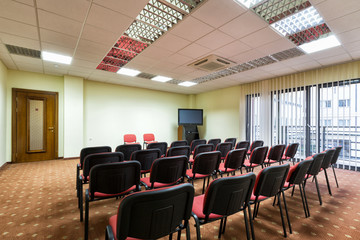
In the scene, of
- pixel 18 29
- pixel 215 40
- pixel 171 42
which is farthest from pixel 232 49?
pixel 18 29

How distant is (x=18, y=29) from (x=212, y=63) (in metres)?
3.96

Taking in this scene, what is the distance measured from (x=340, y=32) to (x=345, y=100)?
7.82ft

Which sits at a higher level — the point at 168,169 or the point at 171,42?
the point at 171,42

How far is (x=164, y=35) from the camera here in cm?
322

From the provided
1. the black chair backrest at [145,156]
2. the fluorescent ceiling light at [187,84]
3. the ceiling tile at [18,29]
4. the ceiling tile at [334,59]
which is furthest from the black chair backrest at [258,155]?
the ceiling tile at [18,29]

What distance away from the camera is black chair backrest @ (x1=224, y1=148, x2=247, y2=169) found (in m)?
2.88

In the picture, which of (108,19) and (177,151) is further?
(177,151)

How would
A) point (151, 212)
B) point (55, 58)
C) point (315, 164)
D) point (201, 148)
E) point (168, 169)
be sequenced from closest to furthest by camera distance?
point (151, 212)
point (168, 169)
point (315, 164)
point (201, 148)
point (55, 58)

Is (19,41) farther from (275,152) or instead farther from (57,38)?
(275,152)

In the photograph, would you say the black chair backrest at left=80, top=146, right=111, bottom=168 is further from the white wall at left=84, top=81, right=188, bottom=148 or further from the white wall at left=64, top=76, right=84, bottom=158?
the white wall at left=84, top=81, right=188, bottom=148

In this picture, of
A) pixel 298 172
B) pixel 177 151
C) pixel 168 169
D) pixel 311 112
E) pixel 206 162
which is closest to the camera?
pixel 298 172

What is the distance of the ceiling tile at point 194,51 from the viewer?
3.64 meters

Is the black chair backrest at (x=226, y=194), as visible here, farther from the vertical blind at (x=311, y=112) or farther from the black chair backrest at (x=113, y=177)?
the vertical blind at (x=311, y=112)

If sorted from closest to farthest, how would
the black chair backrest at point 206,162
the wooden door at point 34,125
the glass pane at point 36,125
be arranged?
the black chair backrest at point 206,162 < the wooden door at point 34,125 < the glass pane at point 36,125
